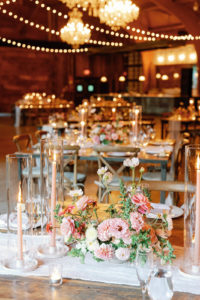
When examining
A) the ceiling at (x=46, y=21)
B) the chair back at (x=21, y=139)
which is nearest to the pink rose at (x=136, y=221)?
the chair back at (x=21, y=139)

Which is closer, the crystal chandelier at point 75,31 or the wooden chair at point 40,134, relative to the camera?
the wooden chair at point 40,134

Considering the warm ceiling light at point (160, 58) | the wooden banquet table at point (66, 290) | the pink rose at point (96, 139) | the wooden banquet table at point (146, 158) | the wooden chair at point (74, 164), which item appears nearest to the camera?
the wooden banquet table at point (66, 290)

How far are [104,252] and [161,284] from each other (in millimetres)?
306

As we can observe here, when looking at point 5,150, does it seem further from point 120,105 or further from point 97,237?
point 97,237

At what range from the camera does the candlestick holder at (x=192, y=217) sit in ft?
4.73

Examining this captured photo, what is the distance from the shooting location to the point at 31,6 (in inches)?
754

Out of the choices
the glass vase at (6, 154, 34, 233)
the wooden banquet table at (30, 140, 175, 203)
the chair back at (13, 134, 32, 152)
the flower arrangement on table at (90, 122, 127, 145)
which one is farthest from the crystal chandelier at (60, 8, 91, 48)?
the glass vase at (6, 154, 34, 233)

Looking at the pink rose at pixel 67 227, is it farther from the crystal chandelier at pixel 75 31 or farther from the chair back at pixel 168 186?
the crystal chandelier at pixel 75 31

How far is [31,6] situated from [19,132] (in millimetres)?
8589

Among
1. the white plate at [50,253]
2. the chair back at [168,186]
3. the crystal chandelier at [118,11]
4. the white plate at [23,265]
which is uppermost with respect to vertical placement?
the crystal chandelier at [118,11]

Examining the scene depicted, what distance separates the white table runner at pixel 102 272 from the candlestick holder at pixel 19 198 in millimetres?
29

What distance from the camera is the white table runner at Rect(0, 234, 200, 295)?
4.55 ft

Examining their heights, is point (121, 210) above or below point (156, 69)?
below

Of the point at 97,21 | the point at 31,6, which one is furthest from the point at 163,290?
the point at 97,21
